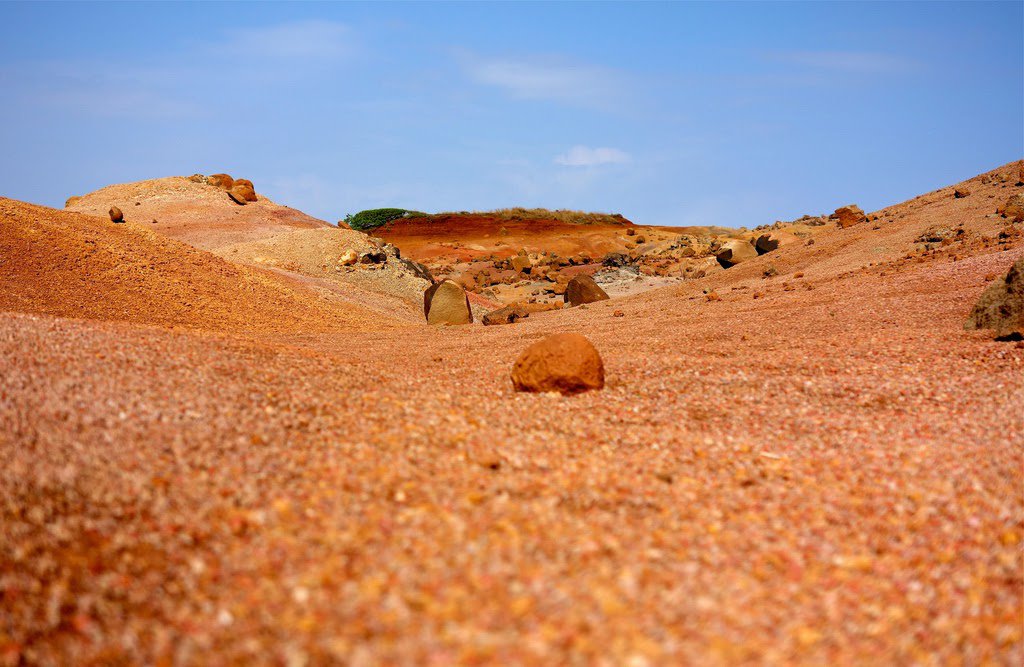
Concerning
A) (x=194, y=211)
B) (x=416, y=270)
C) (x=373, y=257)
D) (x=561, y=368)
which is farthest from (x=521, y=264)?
(x=561, y=368)

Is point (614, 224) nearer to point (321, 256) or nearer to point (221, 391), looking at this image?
point (321, 256)

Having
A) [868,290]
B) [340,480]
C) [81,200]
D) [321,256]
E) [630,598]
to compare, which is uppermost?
[81,200]

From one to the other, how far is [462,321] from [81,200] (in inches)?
912

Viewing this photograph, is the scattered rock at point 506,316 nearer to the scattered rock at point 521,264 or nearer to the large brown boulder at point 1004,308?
the large brown boulder at point 1004,308

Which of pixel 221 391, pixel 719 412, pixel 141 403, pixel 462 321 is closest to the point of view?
pixel 141 403

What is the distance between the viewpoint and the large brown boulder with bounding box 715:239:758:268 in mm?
25047

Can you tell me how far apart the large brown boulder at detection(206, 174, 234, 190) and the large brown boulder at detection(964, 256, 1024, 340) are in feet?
108

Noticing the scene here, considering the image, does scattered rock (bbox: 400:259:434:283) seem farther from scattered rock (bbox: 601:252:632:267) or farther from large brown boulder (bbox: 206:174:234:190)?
large brown boulder (bbox: 206:174:234:190)

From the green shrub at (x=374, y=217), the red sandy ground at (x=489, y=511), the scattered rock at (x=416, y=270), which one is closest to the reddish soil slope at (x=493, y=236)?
the green shrub at (x=374, y=217)

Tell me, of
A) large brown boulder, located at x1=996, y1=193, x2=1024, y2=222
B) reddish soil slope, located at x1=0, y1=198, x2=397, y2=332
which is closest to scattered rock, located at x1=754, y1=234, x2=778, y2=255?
large brown boulder, located at x1=996, y1=193, x2=1024, y2=222

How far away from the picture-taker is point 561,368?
7.66m

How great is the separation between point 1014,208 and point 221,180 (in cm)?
3154

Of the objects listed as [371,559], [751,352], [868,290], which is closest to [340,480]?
[371,559]

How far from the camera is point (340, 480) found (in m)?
4.62
